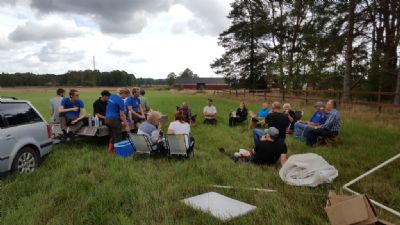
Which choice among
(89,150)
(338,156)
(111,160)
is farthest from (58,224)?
(338,156)

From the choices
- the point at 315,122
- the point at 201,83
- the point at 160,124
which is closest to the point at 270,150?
the point at 160,124

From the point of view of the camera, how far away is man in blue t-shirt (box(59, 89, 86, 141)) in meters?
8.49

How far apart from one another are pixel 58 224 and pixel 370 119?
41.1 ft

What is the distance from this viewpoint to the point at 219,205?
173 inches

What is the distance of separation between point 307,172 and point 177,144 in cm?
279

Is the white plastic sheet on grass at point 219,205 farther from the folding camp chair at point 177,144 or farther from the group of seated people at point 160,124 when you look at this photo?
the group of seated people at point 160,124

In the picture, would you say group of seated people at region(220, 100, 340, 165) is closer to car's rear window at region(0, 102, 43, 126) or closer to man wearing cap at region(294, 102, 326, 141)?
man wearing cap at region(294, 102, 326, 141)

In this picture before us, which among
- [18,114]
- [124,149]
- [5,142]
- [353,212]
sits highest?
[18,114]

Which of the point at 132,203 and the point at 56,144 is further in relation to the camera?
the point at 56,144

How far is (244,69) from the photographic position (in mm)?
39031

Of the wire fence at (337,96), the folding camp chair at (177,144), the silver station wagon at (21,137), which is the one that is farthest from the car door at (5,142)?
the wire fence at (337,96)

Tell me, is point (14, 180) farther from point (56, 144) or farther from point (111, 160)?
point (56, 144)

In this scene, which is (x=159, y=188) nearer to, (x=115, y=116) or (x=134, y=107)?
(x=115, y=116)

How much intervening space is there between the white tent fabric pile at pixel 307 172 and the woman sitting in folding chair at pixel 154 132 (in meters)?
2.92
